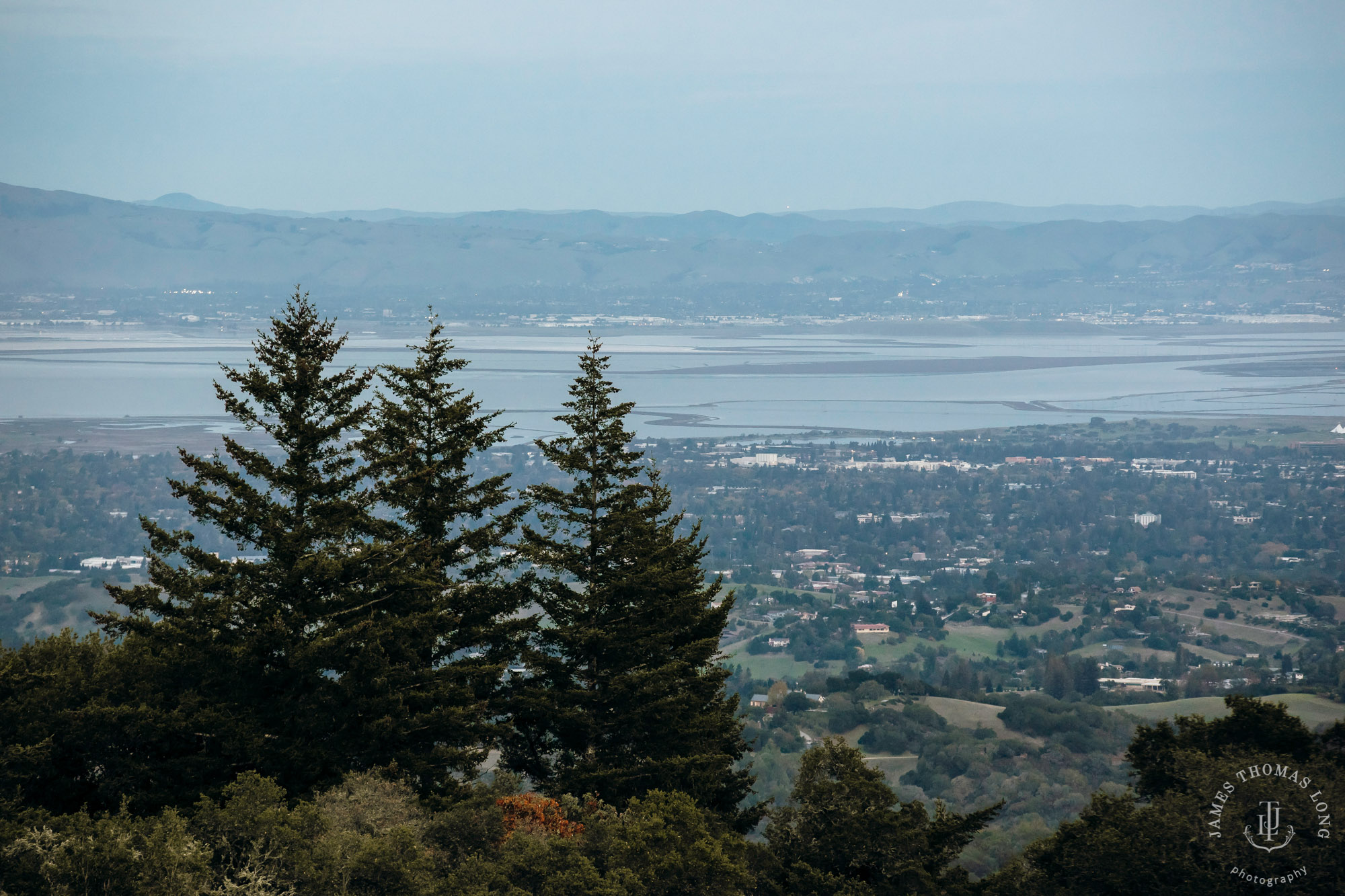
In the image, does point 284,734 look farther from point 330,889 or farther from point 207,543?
point 207,543

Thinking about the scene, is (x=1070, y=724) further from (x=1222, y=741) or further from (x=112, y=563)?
(x=112, y=563)

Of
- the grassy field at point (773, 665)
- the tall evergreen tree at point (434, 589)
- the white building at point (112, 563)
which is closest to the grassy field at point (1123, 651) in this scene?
the grassy field at point (773, 665)

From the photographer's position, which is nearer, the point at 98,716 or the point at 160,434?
the point at 98,716

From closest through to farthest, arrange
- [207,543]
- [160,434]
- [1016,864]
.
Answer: [1016,864], [207,543], [160,434]

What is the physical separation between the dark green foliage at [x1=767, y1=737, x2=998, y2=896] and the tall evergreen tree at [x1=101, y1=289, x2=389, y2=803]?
19.4ft

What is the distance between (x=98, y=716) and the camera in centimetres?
1653

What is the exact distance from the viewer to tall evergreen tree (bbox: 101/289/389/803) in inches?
667

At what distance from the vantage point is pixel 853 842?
59.1ft

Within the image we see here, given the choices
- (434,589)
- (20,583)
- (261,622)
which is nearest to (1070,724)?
(434,589)

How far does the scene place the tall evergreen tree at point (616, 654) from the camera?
19875 mm

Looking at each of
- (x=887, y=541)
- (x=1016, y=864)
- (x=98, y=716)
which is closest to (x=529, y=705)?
(x=98, y=716)

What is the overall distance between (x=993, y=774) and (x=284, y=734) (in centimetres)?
3424

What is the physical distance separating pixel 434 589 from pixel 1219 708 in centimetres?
4288

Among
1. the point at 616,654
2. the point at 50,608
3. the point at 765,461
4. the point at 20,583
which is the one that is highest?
the point at 616,654
